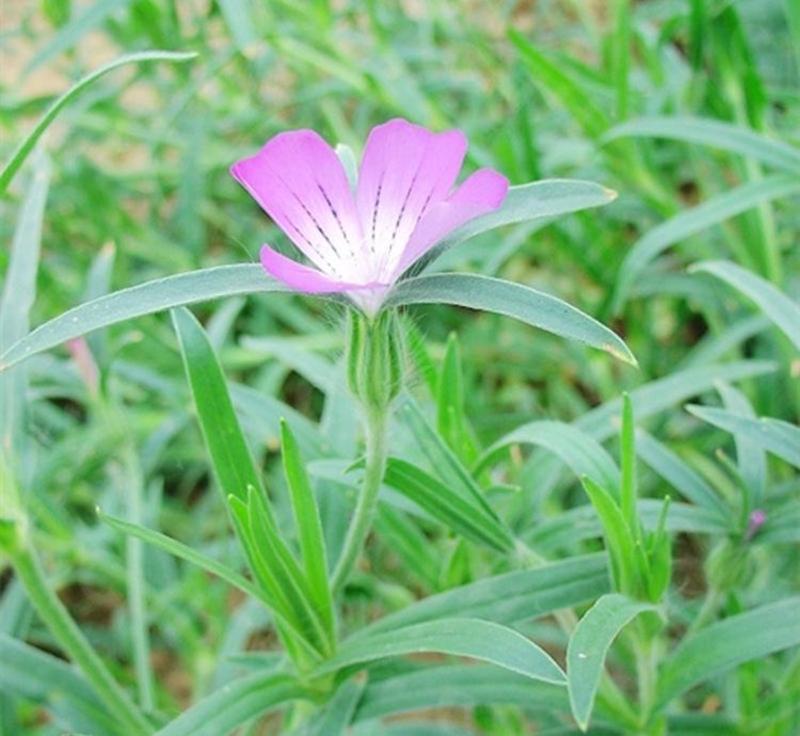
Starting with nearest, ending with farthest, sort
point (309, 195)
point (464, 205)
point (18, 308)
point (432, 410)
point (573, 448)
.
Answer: point (464, 205), point (309, 195), point (573, 448), point (18, 308), point (432, 410)

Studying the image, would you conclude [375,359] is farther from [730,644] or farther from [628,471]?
[730,644]

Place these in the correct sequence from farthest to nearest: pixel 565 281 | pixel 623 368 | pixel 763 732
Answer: pixel 565 281, pixel 623 368, pixel 763 732

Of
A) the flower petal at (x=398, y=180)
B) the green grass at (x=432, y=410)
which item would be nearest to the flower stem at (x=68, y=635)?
the green grass at (x=432, y=410)

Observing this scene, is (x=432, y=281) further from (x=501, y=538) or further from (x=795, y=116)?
(x=795, y=116)

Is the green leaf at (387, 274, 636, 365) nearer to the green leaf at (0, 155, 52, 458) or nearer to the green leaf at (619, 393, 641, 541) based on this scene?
the green leaf at (619, 393, 641, 541)

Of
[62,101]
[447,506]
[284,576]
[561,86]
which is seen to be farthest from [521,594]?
[561,86]

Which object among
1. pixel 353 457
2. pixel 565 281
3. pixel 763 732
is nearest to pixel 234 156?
pixel 565 281
